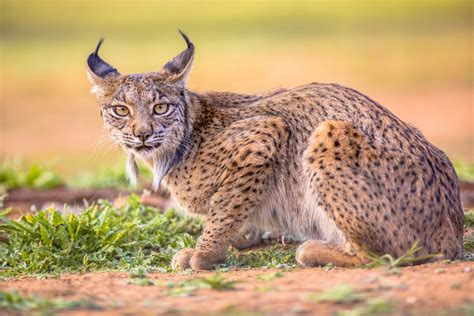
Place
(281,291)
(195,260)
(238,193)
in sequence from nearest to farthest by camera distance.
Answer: (281,291)
(195,260)
(238,193)

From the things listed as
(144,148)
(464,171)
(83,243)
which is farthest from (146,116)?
(464,171)

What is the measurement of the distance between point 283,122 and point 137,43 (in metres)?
27.7

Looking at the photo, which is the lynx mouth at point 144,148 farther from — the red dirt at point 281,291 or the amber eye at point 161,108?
the red dirt at point 281,291

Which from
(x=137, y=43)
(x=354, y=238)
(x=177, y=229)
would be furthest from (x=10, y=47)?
(x=354, y=238)

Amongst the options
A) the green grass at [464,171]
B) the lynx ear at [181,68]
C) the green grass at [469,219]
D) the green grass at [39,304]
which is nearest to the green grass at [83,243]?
the lynx ear at [181,68]

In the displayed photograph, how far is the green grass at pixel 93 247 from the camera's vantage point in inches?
300

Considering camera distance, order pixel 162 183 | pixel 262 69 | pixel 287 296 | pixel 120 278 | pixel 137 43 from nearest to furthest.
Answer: pixel 287 296
pixel 120 278
pixel 162 183
pixel 262 69
pixel 137 43

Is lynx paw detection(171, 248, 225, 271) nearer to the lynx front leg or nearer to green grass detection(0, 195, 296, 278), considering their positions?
the lynx front leg

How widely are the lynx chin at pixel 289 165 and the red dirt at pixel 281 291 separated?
511mm

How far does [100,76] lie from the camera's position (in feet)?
27.0

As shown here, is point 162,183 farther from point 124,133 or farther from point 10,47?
point 10,47

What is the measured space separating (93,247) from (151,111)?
4.31ft

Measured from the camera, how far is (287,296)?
18.4ft

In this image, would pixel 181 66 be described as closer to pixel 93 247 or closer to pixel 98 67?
pixel 98 67
